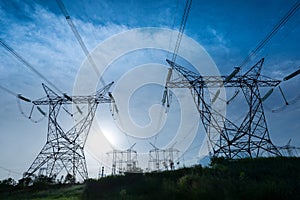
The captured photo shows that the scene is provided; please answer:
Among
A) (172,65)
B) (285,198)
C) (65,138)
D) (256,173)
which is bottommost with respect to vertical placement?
(285,198)

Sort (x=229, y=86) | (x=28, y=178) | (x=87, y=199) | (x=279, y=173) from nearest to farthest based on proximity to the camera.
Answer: (x=279, y=173), (x=87, y=199), (x=229, y=86), (x=28, y=178)

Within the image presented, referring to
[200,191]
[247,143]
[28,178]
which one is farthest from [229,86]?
[28,178]

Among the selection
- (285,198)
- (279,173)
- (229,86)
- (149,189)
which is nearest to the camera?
(285,198)

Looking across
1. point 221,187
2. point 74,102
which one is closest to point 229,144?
point 221,187

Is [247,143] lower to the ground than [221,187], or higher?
higher

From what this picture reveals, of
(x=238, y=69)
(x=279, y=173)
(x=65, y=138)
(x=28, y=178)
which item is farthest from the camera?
(x=65, y=138)

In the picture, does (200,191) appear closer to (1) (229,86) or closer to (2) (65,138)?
(1) (229,86)

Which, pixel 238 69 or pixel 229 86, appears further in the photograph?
pixel 229 86

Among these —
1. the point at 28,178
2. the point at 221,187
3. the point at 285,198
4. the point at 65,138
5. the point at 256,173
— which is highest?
Result: the point at 65,138

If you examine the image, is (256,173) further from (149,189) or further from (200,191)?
(149,189)

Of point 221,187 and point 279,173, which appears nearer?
point 221,187
